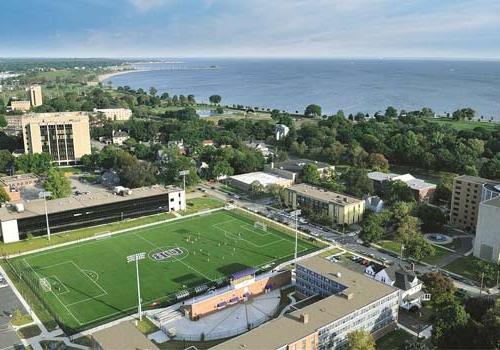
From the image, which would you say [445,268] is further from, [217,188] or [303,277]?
[217,188]

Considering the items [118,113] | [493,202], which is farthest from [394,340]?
[118,113]

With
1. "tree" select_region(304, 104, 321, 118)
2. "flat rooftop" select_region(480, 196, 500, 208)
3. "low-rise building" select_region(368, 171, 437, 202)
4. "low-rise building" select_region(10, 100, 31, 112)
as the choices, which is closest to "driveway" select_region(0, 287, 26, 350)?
"flat rooftop" select_region(480, 196, 500, 208)

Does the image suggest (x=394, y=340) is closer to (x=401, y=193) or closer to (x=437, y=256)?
(x=437, y=256)

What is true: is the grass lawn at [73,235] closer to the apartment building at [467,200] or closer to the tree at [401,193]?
the tree at [401,193]

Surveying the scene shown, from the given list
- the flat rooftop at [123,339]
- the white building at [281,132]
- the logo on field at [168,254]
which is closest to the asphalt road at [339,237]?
the logo on field at [168,254]

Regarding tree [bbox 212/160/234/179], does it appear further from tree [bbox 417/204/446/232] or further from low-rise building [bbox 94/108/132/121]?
low-rise building [bbox 94/108/132/121]
